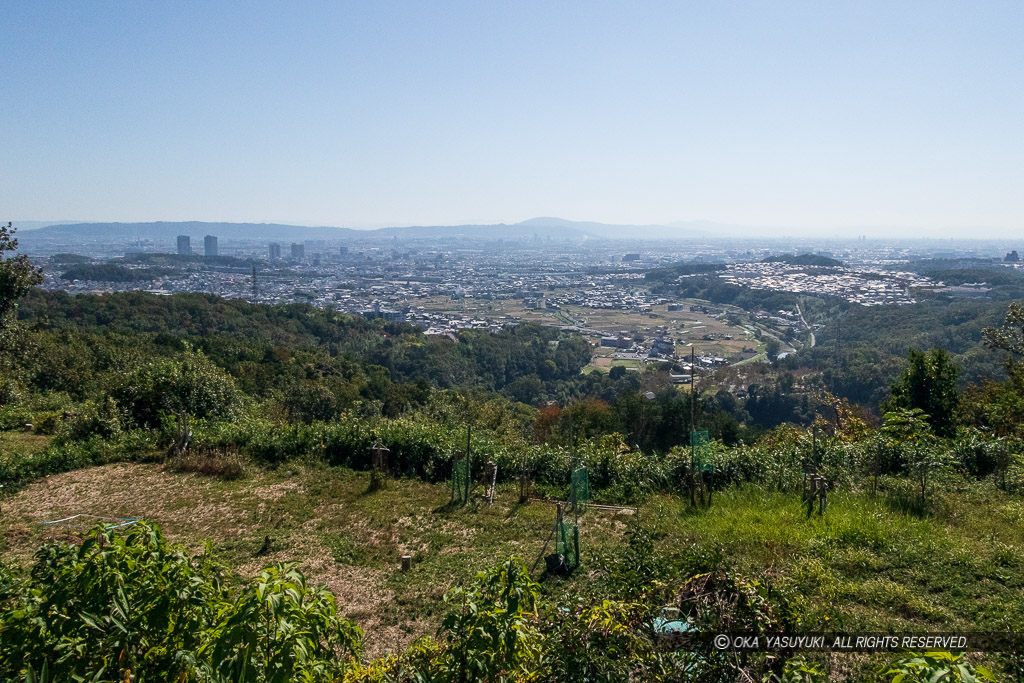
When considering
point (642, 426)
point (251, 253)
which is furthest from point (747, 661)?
point (251, 253)

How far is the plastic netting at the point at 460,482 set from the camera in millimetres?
8641

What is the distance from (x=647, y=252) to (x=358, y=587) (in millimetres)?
157108

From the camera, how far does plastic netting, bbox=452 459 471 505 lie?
8.64 m

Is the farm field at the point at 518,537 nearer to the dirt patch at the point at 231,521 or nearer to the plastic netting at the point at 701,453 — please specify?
the dirt patch at the point at 231,521

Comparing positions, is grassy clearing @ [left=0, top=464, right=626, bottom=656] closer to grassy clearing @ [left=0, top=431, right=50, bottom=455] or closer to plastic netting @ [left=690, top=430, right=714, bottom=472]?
plastic netting @ [left=690, top=430, right=714, bottom=472]

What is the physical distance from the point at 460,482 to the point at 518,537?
196 centimetres

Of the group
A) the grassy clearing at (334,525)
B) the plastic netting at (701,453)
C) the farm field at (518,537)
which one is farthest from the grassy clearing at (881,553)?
the grassy clearing at (334,525)

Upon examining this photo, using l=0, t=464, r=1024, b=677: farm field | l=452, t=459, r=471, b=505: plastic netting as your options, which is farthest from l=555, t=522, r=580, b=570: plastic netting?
l=452, t=459, r=471, b=505: plastic netting

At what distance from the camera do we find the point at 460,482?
897 centimetres

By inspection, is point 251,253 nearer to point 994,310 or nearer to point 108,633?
point 994,310

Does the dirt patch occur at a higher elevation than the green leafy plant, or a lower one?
lower

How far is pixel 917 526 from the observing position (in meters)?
6.22

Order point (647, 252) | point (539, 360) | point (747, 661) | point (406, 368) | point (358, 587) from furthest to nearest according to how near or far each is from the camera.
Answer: point (647, 252) → point (539, 360) → point (406, 368) → point (358, 587) → point (747, 661)

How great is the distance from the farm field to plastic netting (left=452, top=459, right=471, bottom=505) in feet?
0.69
